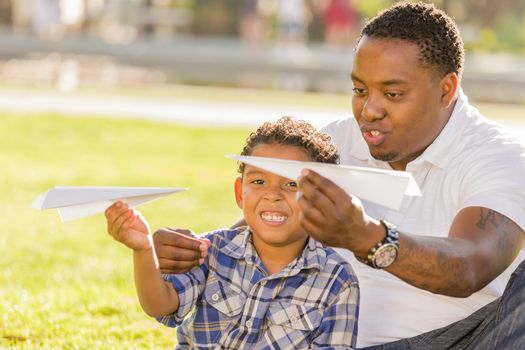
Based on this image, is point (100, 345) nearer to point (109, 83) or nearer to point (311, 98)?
point (311, 98)

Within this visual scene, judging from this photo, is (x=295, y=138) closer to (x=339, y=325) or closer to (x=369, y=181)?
(x=339, y=325)

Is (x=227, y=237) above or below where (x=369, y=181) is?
below

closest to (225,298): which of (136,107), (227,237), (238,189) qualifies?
(227,237)

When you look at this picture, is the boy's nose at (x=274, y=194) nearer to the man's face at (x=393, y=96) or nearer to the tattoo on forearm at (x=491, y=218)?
the man's face at (x=393, y=96)

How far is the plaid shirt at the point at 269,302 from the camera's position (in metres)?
3.10

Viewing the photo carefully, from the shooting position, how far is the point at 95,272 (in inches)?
235

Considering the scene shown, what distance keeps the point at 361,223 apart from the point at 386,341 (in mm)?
937

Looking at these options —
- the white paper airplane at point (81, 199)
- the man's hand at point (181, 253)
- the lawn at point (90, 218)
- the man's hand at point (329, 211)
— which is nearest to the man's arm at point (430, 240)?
the man's hand at point (329, 211)

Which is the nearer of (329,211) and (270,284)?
(329,211)

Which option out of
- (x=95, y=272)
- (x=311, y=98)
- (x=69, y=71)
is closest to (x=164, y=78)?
(x=69, y=71)

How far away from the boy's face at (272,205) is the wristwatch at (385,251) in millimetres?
Answer: 530

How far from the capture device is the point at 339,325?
3.10 meters

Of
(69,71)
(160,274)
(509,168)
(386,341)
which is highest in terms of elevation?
(509,168)

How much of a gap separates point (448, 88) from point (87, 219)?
4.73 meters
